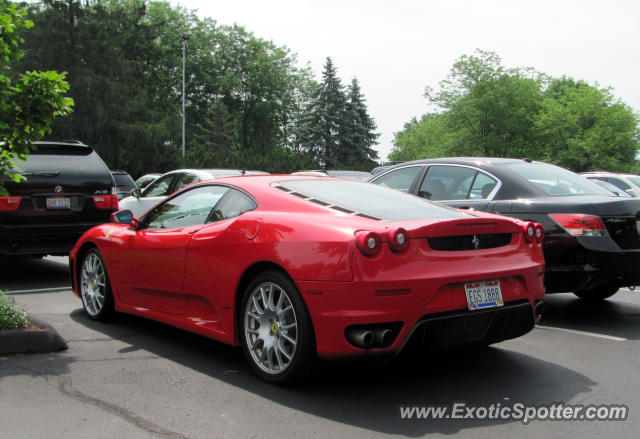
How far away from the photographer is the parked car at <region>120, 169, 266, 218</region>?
36.3 feet

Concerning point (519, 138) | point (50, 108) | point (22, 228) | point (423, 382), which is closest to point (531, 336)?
point (423, 382)

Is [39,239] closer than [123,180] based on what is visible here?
Yes

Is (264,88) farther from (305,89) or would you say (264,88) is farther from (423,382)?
(423,382)

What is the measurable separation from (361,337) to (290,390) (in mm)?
706

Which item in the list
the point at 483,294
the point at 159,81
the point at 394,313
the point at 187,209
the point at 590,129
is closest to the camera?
the point at 394,313

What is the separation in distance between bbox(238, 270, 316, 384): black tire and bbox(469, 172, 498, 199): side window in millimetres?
3372

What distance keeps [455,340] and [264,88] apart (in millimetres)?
65194

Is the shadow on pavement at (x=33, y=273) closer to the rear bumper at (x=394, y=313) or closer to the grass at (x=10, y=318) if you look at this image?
the grass at (x=10, y=318)

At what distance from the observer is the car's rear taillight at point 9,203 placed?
819cm

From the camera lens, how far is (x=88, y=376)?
174 inches

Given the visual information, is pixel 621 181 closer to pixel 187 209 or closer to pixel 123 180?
pixel 123 180

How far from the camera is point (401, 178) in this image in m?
7.98

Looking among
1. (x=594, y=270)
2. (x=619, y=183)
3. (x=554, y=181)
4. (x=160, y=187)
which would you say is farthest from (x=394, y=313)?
(x=619, y=183)

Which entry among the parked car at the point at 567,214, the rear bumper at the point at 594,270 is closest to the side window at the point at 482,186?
the parked car at the point at 567,214
